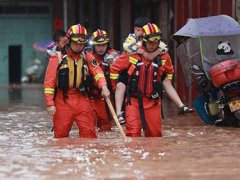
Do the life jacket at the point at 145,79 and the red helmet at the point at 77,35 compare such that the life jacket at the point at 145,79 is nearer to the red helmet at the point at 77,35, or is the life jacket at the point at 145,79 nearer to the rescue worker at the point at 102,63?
the red helmet at the point at 77,35

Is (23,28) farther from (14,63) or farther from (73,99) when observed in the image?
(73,99)

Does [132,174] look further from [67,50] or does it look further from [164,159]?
[67,50]

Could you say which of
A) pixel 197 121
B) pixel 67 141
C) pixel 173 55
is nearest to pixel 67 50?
Result: pixel 67 141

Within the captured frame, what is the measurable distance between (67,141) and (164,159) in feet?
6.32

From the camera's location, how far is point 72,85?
9414mm

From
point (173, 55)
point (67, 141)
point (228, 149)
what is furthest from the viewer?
point (173, 55)

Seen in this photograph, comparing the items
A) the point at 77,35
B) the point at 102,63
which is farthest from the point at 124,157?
the point at 102,63

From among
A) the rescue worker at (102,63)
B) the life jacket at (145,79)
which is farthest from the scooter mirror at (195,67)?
the life jacket at (145,79)

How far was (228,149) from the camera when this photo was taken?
826cm

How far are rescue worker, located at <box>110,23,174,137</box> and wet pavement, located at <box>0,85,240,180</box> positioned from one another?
315 millimetres

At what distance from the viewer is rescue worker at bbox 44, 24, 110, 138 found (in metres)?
9.32

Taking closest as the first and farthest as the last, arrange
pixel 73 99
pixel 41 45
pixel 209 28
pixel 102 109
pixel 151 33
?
pixel 151 33, pixel 73 99, pixel 102 109, pixel 209 28, pixel 41 45

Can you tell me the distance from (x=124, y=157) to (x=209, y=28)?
5.21 meters

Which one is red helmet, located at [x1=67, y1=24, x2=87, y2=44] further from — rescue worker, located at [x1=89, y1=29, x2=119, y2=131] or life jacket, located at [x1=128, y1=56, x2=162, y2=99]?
rescue worker, located at [x1=89, y1=29, x2=119, y2=131]
